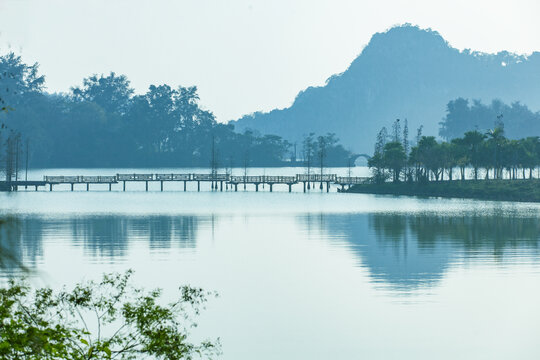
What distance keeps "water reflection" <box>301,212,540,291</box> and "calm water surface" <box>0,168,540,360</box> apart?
0.29ft

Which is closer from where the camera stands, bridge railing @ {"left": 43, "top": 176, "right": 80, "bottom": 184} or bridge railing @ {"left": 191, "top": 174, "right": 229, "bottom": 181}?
bridge railing @ {"left": 43, "top": 176, "right": 80, "bottom": 184}

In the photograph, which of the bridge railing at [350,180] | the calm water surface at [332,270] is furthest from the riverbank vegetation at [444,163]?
the calm water surface at [332,270]

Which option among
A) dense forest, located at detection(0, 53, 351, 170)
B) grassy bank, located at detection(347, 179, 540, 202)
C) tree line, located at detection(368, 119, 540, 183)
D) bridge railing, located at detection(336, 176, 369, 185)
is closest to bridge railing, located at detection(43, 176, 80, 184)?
bridge railing, located at detection(336, 176, 369, 185)

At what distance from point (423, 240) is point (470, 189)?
1770 inches

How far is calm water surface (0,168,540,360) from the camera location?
21688mm

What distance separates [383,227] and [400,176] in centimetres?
4760

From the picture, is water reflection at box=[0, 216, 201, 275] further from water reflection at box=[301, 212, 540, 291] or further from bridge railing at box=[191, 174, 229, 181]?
bridge railing at box=[191, 174, 229, 181]

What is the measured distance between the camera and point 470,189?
8844 cm

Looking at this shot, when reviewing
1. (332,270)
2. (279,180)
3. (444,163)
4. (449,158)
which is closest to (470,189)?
(444,163)

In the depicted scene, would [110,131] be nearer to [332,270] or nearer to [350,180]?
[350,180]

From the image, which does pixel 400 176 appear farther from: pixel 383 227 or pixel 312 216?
pixel 383 227

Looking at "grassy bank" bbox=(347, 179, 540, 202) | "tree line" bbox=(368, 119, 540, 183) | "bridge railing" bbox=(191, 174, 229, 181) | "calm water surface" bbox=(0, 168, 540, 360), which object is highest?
"tree line" bbox=(368, 119, 540, 183)

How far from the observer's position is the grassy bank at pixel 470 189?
82625mm

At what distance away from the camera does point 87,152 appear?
185625 mm
